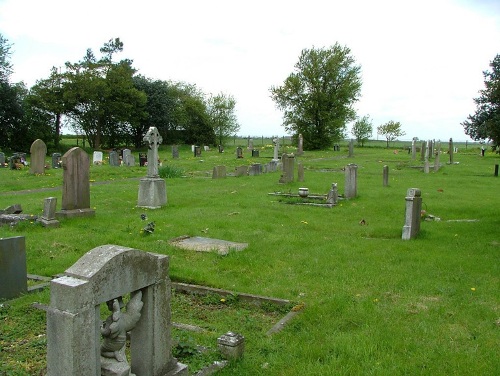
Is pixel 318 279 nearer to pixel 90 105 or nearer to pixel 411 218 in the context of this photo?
pixel 411 218

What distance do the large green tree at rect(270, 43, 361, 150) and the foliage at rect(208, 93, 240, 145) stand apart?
683 cm

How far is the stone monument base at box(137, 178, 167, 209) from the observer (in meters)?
14.3

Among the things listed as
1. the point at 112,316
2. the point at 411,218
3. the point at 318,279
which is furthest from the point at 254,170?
the point at 112,316

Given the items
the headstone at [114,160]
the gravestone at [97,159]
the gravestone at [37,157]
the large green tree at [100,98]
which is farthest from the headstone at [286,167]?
the large green tree at [100,98]

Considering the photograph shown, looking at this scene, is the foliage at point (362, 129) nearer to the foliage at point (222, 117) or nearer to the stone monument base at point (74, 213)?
the foliage at point (222, 117)

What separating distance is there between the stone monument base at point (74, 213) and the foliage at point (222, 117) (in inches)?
1837

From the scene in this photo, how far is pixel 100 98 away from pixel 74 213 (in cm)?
3319

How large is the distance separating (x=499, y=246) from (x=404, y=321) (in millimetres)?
4980

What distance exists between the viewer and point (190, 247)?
30.9 ft

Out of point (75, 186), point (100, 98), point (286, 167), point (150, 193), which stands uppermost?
point (100, 98)

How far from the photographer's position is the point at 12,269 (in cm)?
680

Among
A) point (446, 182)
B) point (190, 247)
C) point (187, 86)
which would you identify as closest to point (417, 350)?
point (190, 247)

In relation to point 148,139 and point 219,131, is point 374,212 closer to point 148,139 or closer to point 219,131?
point 148,139

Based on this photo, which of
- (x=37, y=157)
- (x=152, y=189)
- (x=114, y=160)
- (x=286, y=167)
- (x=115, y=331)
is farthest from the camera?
(x=114, y=160)
